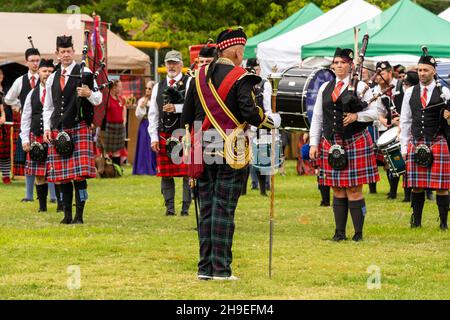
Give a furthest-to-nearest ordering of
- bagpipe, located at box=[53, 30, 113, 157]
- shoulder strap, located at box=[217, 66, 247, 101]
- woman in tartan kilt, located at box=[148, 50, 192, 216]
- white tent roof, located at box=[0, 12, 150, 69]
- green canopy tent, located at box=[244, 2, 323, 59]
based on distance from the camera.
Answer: green canopy tent, located at box=[244, 2, 323, 59]
white tent roof, located at box=[0, 12, 150, 69]
woman in tartan kilt, located at box=[148, 50, 192, 216]
bagpipe, located at box=[53, 30, 113, 157]
shoulder strap, located at box=[217, 66, 247, 101]

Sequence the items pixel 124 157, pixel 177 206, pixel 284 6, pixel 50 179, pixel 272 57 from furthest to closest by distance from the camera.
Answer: pixel 284 6
pixel 124 157
pixel 272 57
pixel 177 206
pixel 50 179

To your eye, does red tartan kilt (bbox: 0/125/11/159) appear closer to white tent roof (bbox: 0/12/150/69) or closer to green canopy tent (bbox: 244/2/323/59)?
white tent roof (bbox: 0/12/150/69)

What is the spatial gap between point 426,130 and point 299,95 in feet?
11.4

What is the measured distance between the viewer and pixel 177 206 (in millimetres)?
14516

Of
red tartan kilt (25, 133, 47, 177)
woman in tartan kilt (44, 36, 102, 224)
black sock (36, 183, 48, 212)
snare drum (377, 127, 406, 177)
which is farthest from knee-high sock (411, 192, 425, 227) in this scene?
black sock (36, 183, 48, 212)

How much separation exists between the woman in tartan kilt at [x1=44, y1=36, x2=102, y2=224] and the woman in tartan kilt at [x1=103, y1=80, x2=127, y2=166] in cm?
962

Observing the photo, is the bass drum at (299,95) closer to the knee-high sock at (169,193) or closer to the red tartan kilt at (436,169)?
the knee-high sock at (169,193)

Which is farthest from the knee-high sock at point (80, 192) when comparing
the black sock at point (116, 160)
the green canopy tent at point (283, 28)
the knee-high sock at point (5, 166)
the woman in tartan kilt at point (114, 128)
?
the green canopy tent at point (283, 28)

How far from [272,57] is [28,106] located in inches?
375

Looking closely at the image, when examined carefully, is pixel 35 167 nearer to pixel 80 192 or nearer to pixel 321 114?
pixel 80 192

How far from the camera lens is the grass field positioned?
7883 mm

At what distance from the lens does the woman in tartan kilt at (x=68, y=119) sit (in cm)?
1159
